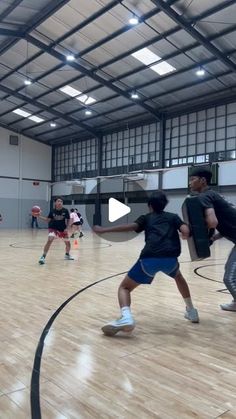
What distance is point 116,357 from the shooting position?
10.6ft

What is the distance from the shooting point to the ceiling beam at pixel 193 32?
14305 millimetres

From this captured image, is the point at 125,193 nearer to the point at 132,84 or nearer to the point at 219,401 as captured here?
the point at 132,84

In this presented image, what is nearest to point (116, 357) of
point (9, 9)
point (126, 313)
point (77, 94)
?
point (126, 313)

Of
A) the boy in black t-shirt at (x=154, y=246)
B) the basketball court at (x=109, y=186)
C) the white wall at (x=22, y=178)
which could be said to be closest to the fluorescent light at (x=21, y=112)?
the basketball court at (x=109, y=186)

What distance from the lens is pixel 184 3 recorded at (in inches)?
573

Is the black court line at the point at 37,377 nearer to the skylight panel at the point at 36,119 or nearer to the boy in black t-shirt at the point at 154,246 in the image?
the boy in black t-shirt at the point at 154,246

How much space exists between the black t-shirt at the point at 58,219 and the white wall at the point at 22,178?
2316cm

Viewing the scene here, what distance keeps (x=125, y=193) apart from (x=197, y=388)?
24858 millimetres

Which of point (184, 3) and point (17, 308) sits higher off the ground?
point (184, 3)

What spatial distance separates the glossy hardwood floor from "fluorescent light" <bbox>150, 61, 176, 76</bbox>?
1546cm

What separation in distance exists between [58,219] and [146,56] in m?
12.1

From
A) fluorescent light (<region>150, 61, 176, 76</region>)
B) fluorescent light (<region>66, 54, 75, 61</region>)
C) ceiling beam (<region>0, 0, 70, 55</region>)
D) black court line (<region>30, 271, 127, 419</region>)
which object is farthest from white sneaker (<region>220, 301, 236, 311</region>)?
fluorescent light (<region>66, 54, 75, 61</region>)

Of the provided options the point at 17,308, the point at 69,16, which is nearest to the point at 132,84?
the point at 69,16
